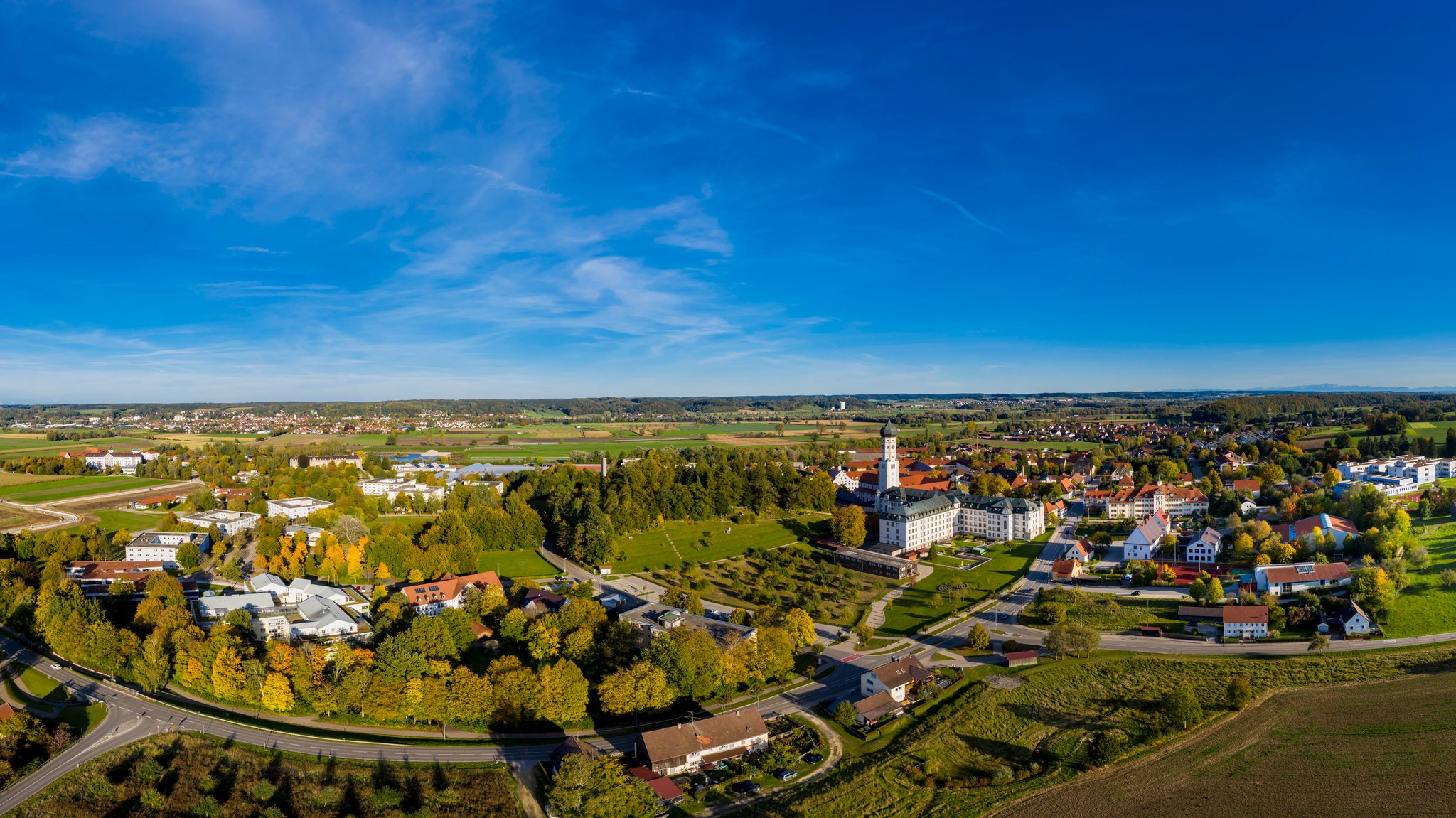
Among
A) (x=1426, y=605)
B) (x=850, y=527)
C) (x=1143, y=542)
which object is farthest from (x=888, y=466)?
(x=1426, y=605)

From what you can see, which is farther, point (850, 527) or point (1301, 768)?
point (850, 527)

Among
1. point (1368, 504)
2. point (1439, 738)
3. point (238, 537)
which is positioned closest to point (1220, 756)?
point (1439, 738)

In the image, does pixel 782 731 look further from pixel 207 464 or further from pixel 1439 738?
pixel 207 464

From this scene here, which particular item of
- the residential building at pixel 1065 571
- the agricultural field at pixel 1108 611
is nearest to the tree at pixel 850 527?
the residential building at pixel 1065 571

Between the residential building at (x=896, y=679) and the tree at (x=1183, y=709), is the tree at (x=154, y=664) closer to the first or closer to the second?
the residential building at (x=896, y=679)

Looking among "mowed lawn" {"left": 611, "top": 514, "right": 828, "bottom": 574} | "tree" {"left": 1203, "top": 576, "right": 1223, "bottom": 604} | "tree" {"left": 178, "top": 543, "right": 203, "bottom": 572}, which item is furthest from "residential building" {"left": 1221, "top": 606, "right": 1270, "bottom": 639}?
"tree" {"left": 178, "top": 543, "right": 203, "bottom": 572}

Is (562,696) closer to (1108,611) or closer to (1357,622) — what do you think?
(1108,611)
